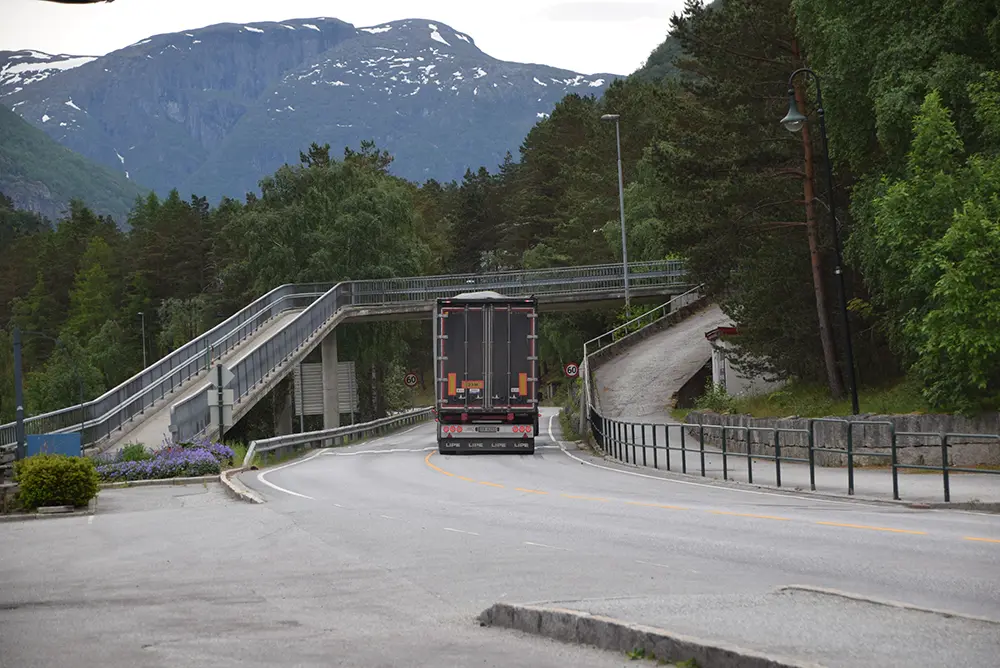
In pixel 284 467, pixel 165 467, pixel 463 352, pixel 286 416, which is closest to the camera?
pixel 165 467

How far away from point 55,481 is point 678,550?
47.5 ft

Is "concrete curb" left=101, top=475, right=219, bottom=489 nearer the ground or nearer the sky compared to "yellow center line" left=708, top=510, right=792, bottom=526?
nearer the ground

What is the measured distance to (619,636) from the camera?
8742mm

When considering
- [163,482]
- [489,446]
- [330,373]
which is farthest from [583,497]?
[330,373]

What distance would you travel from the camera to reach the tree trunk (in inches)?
1554

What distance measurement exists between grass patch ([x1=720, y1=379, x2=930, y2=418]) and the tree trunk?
80 cm

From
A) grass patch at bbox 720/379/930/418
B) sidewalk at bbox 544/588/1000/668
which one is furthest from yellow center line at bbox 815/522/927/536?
grass patch at bbox 720/379/930/418

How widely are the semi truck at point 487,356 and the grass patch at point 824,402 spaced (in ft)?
23.1

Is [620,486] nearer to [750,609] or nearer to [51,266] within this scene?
[750,609]

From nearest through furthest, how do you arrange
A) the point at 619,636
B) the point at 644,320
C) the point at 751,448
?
the point at 619,636 → the point at 751,448 → the point at 644,320

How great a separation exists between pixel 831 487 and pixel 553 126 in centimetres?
10096

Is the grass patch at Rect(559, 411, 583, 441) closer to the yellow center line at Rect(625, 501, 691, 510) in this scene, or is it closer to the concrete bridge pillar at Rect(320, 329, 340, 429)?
the concrete bridge pillar at Rect(320, 329, 340, 429)

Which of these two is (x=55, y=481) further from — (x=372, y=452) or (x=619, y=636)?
(x=372, y=452)

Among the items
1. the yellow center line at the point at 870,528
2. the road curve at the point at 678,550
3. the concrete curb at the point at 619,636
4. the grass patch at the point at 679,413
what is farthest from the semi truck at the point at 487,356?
the concrete curb at the point at 619,636
